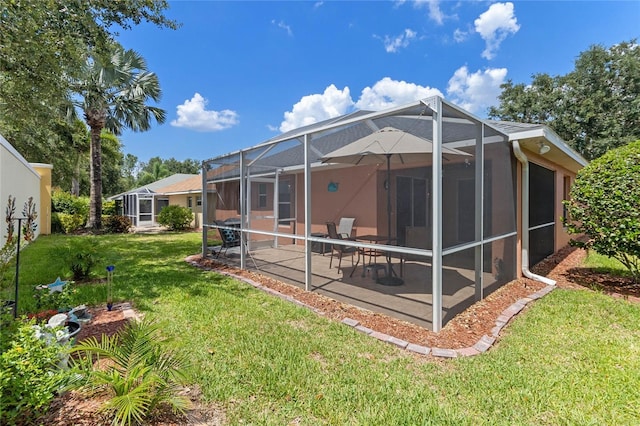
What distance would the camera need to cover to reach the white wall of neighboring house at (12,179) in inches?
287

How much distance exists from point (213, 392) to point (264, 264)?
4.26 m

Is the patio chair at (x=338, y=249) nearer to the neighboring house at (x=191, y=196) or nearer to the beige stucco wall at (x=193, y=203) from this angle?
the neighboring house at (x=191, y=196)

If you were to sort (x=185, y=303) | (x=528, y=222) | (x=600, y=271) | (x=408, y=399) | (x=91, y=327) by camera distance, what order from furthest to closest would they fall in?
(x=600, y=271) → (x=528, y=222) → (x=185, y=303) → (x=91, y=327) → (x=408, y=399)

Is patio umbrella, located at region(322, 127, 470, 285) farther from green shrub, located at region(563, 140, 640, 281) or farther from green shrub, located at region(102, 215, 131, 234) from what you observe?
green shrub, located at region(102, 215, 131, 234)

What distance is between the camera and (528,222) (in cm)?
602

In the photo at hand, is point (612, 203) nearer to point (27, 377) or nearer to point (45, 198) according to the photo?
point (27, 377)

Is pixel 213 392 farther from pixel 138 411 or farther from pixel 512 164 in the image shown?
pixel 512 164

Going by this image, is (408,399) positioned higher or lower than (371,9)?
lower

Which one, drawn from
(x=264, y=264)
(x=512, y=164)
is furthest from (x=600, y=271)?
(x=264, y=264)

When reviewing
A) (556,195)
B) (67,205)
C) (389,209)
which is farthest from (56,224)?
Answer: (556,195)

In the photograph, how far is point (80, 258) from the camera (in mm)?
6039

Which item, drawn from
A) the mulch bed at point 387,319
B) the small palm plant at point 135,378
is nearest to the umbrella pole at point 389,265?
the mulch bed at point 387,319

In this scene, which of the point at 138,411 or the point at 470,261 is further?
the point at 470,261

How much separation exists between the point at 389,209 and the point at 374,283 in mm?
1461
